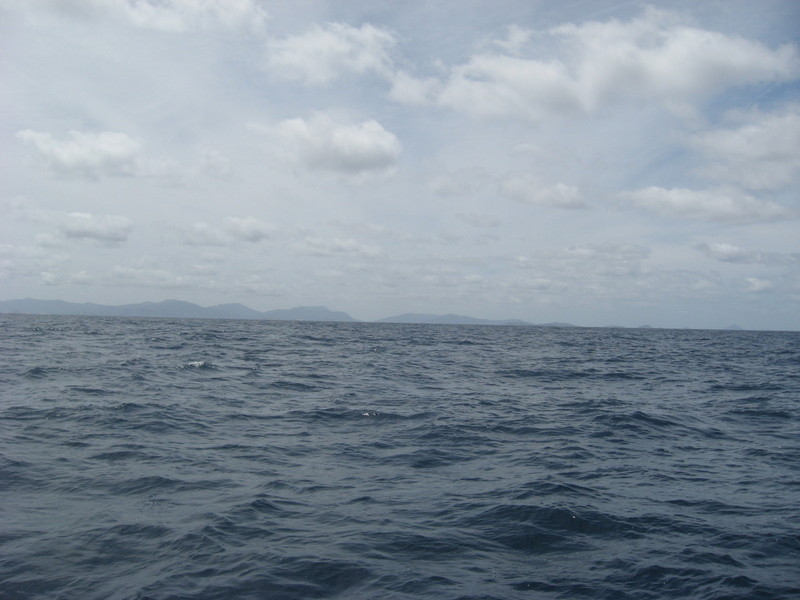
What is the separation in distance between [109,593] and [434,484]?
23.0ft

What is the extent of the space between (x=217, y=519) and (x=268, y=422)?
8.44m

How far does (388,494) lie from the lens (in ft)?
39.8

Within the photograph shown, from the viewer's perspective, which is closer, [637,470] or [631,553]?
[631,553]

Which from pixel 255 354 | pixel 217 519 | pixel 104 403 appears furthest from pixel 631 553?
pixel 255 354

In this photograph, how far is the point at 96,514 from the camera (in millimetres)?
10398

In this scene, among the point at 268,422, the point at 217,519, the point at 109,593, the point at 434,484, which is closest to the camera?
the point at 109,593

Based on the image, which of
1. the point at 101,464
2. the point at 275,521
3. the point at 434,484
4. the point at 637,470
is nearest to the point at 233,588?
the point at 275,521

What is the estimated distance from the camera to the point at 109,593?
772 centimetres

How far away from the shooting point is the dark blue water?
8453mm

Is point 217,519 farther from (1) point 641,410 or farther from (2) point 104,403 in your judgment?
(1) point 641,410

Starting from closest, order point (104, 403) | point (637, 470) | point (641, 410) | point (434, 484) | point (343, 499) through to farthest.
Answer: point (343, 499) < point (434, 484) < point (637, 470) < point (104, 403) < point (641, 410)

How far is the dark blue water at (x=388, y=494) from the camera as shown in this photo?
27.7 ft

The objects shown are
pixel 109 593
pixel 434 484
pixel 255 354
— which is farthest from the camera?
Result: pixel 255 354

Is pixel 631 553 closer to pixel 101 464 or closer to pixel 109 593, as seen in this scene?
pixel 109 593
